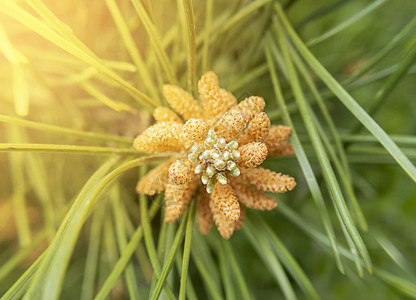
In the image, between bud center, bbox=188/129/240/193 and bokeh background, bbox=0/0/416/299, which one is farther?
bokeh background, bbox=0/0/416/299

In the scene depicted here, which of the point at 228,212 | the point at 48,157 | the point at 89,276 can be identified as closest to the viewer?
the point at 228,212

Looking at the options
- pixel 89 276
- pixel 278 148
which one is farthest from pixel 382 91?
pixel 89 276

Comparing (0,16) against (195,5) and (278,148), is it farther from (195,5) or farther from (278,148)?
(278,148)

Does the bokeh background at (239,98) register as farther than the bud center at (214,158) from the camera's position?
Yes

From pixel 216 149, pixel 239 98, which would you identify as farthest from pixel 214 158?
→ pixel 239 98

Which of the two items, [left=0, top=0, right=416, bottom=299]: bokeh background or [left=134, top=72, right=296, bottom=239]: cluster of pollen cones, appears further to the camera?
[left=0, top=0, right=416, bottom=299]: bokeh background

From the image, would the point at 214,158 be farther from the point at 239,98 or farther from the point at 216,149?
the point at 239,98

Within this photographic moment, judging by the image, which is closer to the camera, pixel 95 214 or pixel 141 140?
pixel 141 140

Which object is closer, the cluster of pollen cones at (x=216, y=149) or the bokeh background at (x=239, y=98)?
the cluster of pollen cones at (x=216, y=149)
